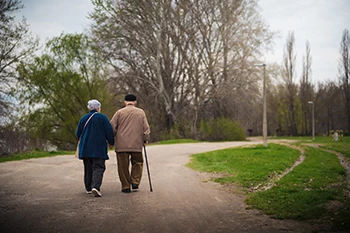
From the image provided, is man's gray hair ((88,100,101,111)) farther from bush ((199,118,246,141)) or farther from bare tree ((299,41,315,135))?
bare tree ((299,41,315,135))

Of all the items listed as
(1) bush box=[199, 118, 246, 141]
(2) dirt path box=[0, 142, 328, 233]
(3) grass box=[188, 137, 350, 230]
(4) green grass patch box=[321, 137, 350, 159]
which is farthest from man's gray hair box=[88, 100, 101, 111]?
(1) bush box=[199, 118, 246, 141]

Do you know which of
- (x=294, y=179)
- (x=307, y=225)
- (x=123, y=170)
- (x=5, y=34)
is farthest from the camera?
(x=5, y=34)

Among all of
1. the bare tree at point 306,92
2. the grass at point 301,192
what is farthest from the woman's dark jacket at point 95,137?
the bare tree at point 306,92

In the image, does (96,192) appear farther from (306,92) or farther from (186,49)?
(306,92)

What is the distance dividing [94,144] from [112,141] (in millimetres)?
445

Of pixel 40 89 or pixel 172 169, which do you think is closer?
pixel 172 169

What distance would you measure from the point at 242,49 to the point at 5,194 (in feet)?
99.3

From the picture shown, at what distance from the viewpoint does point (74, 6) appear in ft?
42.1

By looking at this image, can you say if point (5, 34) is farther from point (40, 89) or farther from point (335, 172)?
point (335, 172)

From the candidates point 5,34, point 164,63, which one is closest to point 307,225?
point 5,34

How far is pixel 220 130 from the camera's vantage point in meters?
38.2

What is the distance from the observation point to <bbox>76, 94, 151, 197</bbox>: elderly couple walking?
7887 millimetres

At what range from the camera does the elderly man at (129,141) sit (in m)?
8.22

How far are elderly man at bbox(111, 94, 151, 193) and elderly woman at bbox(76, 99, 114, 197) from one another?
0.87 feet
